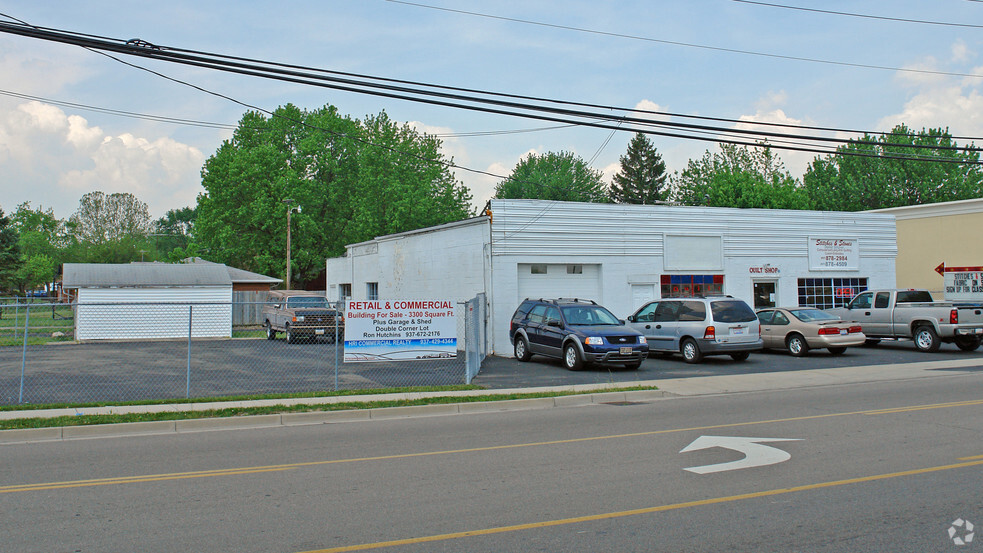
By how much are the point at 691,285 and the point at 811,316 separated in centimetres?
550

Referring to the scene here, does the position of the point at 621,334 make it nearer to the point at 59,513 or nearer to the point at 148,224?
the point at 59,513

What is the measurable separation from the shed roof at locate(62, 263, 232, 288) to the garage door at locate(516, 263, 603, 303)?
1657 centimetres

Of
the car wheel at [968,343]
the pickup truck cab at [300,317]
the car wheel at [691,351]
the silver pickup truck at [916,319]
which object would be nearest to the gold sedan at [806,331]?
the silver pickup truck at [916,319]

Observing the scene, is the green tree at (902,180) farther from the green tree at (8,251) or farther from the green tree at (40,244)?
the green tree at (40,244)

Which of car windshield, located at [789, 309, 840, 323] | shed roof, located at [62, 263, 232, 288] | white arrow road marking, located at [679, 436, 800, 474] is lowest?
white arrow road marking, located at [679, 436, 800, 474]

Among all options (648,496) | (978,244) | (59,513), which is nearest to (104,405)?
(59,513)

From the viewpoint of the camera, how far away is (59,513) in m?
6.16

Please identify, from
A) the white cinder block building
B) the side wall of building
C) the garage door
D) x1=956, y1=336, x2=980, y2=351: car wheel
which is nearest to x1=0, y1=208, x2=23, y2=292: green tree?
the side wall of building

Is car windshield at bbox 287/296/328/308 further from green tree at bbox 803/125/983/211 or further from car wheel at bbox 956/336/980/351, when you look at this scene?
green tree at bbox 803/125/983/211

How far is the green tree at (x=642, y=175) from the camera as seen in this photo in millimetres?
71250

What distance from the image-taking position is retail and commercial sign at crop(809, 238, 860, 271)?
2827cm

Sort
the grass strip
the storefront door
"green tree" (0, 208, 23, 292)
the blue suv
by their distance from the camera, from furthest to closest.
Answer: "green tree" (0, 208, 23, 292), the storefront door, the blue suv, the grass strip

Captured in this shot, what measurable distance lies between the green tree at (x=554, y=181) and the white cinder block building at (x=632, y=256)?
35.3 meters

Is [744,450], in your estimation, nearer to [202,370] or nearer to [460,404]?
[460,404]
